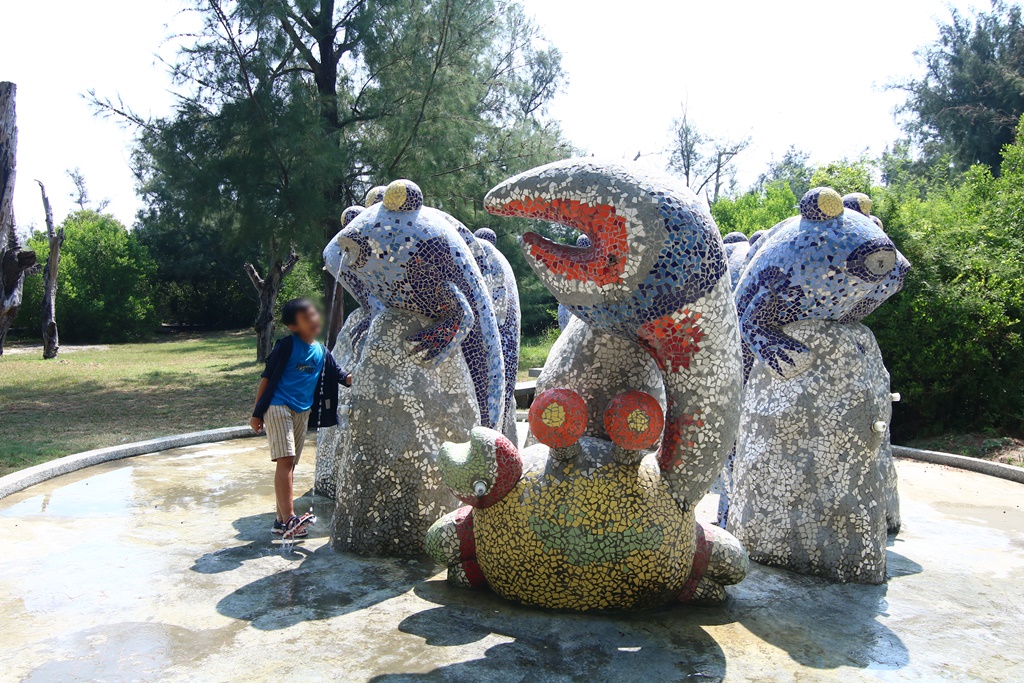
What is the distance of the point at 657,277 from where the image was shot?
129 inches

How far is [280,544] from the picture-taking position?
4.80m

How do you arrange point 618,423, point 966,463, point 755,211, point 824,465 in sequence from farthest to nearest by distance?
point 755,211
point 966,463
point 824,465
point 618,423

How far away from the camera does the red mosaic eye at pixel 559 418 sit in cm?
343

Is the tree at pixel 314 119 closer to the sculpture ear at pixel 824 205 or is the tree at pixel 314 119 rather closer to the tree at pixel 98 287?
the sculpture ear at pixel 824 205

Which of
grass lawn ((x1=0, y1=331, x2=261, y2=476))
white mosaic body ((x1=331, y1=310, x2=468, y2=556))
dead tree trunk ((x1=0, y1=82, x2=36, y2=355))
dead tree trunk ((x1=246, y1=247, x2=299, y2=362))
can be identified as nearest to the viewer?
white mosaic body ((x1=331, y1=310, x2=468, y2=556))

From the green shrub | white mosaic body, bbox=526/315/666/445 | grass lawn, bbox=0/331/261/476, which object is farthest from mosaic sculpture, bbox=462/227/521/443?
the green shrub

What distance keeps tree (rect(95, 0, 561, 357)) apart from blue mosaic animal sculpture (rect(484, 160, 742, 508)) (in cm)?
791

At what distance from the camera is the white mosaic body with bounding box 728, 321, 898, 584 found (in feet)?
14.1

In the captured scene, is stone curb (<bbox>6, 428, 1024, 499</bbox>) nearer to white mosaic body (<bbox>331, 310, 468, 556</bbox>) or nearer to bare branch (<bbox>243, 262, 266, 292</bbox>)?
white mosaic body (<bbox>331, 310, 468, 556</bbox>)

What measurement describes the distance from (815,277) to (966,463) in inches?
183

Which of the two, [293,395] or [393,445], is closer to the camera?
[393,445]

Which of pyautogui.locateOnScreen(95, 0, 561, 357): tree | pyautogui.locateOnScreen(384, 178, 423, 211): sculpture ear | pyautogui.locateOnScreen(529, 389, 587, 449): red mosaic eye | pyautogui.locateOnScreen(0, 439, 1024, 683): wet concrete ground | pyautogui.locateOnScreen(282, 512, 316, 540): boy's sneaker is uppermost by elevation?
pyautogui.locateOnScreen(95, 0, 561, 357): tree

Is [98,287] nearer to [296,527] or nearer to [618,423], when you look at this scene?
[296,527]

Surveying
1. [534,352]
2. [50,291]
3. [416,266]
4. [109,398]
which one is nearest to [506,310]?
[416,266]
